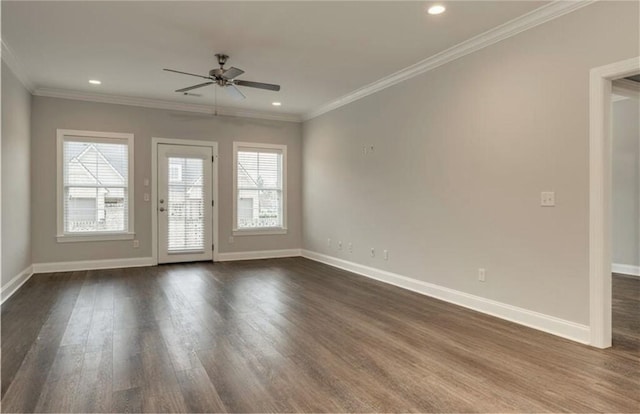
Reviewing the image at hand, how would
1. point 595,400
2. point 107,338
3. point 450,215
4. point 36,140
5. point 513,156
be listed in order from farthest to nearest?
point 36,140
point 450,215
point 513,156
point 107,338
point 595,400

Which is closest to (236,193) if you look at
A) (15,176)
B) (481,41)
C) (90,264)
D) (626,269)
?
(90,264)

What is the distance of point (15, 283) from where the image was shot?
15.7ft

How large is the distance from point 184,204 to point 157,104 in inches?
69.2

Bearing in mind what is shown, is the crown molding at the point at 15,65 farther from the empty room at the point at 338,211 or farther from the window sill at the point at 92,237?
the window sill at the point at 92,237

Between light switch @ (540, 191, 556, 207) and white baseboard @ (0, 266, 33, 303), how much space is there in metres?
5.50

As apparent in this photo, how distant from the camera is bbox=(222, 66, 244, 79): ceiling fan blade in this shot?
402 centimetres

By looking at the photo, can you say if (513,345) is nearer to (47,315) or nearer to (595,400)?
(595,400)

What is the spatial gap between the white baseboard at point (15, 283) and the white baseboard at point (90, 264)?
19 cm

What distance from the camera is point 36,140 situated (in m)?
5.83

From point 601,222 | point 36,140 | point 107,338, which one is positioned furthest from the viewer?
point 36,140

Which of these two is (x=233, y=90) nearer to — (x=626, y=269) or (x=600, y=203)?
(x=600, y=203)

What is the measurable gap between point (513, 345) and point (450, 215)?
1631 mm

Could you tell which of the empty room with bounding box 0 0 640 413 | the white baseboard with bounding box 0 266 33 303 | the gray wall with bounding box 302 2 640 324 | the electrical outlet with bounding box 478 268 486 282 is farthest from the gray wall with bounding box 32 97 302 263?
the electrical outlet with bounding box 478 268 486 282

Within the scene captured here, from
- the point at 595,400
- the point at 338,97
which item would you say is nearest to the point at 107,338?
the point at 595,400
